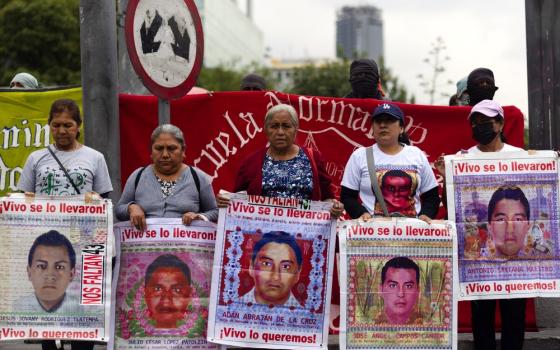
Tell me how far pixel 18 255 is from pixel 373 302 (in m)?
2.24

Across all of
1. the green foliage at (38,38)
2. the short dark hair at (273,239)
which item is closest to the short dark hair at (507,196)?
the short dark hair at (273,239)

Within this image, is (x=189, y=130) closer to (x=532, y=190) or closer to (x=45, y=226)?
(x=45, y=226)

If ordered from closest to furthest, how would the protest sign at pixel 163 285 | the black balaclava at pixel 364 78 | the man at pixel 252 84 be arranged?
the protest sign at pixel 163 285, the black balaclava at pixel 364 78, the man at pixel 252 84

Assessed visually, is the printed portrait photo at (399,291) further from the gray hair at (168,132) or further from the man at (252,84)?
the man at (252,84)

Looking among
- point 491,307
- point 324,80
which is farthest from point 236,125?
point 324,80

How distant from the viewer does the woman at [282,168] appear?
605 cm

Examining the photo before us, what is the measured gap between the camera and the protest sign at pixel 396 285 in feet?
19.4

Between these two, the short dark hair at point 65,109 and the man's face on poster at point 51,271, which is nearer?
the man's face on poster at point 51,271

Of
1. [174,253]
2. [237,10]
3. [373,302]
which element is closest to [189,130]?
[174,253]

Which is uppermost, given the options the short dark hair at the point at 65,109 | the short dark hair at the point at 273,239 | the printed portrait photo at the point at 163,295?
the short dark hair at the point at 65,109

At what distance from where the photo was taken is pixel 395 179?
612 cm

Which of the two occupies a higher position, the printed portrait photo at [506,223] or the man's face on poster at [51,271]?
the printed portrait photo at [506,223]

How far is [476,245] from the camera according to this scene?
248 inches

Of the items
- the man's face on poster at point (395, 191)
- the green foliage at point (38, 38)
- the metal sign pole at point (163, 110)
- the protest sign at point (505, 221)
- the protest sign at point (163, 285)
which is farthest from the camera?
the green foliage at point (38, 38)
